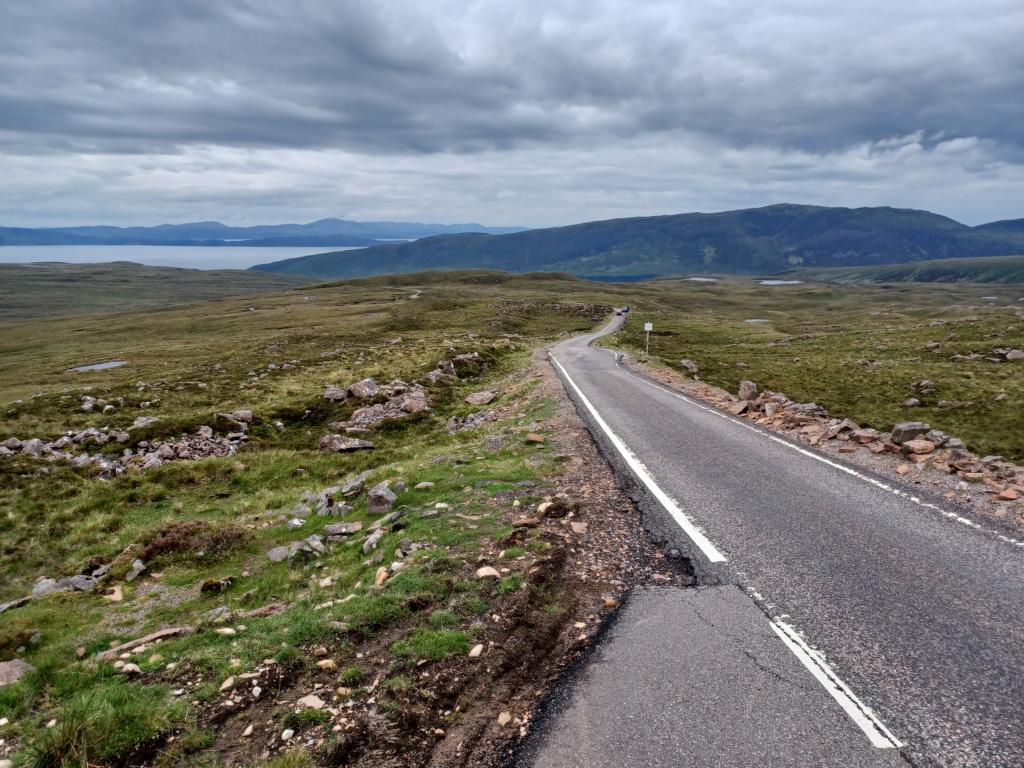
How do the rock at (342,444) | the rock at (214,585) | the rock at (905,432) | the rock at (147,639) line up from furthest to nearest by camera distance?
the rock at (342,444)
the rock at (905,432)
the rock at (214,585)
the rock at (147,639)

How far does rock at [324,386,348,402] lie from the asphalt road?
67.4ft

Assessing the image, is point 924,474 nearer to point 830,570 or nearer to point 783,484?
point 783,484

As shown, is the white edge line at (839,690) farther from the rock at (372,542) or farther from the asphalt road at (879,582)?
the rock at (372,542)

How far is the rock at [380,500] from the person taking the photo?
41.2 ft

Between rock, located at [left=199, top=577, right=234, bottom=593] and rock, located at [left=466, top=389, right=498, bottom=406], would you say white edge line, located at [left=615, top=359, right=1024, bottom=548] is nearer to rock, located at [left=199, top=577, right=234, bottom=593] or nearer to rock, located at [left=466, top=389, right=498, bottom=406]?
rock, located at [left=466, top=389, right=498, bottom=406]

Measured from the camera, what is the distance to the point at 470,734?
5258 mm

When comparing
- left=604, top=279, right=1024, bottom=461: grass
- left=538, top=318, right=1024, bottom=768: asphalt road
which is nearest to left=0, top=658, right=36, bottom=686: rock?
left=538, top=318, right=1024, bottom=768: asphalt road

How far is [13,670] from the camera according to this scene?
24.1 ft

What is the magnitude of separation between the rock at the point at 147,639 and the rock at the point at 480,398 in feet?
71.7

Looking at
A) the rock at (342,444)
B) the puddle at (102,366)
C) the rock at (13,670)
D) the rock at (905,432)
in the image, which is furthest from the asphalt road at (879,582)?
the puddle at (102,366)

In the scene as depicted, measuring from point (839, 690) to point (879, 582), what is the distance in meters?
2.92

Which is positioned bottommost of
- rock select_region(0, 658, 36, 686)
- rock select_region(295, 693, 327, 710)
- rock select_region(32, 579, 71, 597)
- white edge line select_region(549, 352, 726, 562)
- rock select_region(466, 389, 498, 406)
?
rock select_region(466, 389, 498, 406)

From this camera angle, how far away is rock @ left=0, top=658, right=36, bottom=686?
7133 millimetres

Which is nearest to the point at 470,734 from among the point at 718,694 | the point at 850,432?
the point at 718,694
